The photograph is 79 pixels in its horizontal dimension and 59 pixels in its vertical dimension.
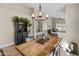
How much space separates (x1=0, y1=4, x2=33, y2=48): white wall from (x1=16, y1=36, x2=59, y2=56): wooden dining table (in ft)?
0.68

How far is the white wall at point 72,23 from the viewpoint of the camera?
1772 mm

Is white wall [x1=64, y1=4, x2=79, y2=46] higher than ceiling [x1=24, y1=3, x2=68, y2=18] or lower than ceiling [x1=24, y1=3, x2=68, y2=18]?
lower

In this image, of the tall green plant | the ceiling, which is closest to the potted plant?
the tall green plant

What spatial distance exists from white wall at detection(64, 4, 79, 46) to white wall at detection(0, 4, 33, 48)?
0.62 metres

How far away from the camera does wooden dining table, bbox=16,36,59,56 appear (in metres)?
1.74

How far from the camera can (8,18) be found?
171cm

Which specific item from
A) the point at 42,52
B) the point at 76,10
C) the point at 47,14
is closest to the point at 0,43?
the point at 42,52

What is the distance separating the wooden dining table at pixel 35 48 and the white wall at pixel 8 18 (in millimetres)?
207

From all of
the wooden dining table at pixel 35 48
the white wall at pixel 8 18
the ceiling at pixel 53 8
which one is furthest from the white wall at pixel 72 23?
the white wall at pixel 8 18

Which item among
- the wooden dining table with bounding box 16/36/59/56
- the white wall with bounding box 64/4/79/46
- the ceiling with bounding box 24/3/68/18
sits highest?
the ceiling with bounding box 24/3/68/18

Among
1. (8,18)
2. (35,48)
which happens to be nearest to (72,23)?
(35,48)

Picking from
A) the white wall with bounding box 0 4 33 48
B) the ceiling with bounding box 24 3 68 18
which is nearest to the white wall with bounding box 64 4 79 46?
the ceiling with bounding box 24 3 68 18

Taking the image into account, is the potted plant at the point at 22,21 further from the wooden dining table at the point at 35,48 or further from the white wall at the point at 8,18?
the wooden dining table at the point at 35,48

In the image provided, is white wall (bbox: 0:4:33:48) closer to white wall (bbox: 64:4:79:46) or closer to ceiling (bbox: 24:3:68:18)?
ceiling (bbox: 24:3:68:18)
